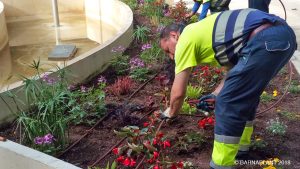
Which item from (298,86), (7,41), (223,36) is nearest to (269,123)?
(298,86)

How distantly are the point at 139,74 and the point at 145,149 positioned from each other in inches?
76.2

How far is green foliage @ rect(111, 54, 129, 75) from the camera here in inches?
222

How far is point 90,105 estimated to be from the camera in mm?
4469

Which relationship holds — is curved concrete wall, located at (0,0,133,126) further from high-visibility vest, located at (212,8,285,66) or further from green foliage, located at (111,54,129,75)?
high-visibility vest, located at (212,8,285,66)

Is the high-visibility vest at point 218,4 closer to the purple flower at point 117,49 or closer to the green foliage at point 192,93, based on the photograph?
the purple flower at point 117,49

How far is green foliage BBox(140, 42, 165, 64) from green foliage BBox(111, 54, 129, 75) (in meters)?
0.28

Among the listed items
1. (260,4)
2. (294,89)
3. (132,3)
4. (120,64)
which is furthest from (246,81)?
(132,3)

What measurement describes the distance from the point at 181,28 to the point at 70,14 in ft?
27.4

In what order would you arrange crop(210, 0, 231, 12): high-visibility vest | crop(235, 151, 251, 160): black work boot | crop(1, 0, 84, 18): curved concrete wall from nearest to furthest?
1. crop(235, 151, 251, 160): black work boot
2. crop(210, 0, 231, 12): high-visibility vest
3. crop(1, 0, 84, 18): curved concrete wall

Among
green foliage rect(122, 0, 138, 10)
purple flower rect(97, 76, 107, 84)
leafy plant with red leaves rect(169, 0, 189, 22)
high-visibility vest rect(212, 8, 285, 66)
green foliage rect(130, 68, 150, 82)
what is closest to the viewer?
high-visibility vest rect(212, 8, 285, 66)

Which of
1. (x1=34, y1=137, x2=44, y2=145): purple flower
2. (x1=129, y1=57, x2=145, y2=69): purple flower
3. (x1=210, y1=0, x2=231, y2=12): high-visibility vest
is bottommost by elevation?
(x1=129, y1=57, x2=145, y2=69): purple flower

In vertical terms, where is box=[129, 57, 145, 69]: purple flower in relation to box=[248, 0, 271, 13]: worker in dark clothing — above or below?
below

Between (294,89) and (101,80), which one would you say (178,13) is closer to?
(101,80)

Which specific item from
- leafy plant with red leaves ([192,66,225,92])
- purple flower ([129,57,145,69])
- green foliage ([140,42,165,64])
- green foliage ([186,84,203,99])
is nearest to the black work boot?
green foliage ([186,84,203,99])
